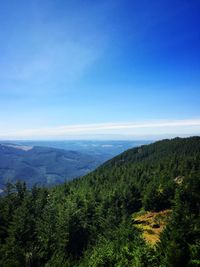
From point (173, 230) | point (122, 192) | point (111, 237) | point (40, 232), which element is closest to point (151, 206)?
point (122, 192)

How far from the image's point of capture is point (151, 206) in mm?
73375

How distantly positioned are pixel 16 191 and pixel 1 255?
1319 inches

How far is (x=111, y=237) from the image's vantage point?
45406 millimetres

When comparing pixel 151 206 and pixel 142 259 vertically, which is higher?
pixel 142 259

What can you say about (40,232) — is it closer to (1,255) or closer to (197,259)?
(1,255)

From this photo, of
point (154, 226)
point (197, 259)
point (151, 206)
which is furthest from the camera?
point (151, 206)

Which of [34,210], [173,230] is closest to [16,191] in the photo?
[34,210]

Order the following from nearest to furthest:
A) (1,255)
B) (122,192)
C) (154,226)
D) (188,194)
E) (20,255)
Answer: (20,255), (1,255), (154,226), (188,194), (122,192)

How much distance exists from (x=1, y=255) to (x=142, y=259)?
85.1ft

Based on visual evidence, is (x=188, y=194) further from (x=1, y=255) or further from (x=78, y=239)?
(x=1, y=255)

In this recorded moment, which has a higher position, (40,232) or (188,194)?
(188,194)

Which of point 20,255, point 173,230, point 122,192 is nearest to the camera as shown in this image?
point 173,230

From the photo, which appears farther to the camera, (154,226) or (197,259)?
(154,226)

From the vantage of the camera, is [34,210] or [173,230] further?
[34,210]
